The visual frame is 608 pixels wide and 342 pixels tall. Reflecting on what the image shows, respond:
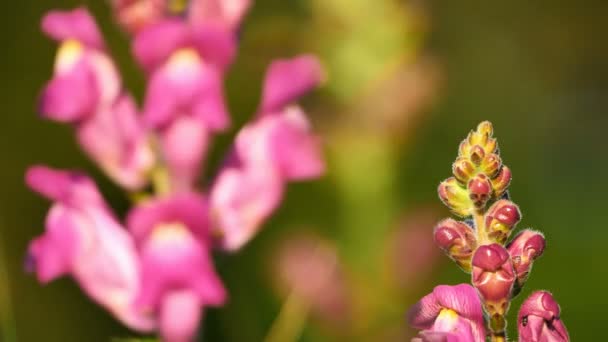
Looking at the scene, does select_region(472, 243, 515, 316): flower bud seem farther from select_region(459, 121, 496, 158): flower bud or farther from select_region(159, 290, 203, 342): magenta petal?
select_region(159, 290, 203, 342): magenta petal

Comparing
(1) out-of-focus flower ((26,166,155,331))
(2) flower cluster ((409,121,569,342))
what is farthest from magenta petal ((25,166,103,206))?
(2) flower cluster ((409,121,569,342))

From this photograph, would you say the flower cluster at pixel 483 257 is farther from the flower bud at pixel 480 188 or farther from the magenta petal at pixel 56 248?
the magenta petal at pixel 56 248

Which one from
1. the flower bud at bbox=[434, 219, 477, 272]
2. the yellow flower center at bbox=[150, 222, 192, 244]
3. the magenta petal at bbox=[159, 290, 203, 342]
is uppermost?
the flower bud at bbox=[434, 219, 477, 272]

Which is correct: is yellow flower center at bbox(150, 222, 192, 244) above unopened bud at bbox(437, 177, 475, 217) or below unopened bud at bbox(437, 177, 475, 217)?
below

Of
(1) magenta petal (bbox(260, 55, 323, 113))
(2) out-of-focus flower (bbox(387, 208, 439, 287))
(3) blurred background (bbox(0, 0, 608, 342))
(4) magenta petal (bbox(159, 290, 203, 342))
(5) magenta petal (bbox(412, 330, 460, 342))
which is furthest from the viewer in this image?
(2) out-of-focus flower (bbox(387, 208, 439, 287))

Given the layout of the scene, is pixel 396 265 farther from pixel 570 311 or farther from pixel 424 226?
pixel 570 311

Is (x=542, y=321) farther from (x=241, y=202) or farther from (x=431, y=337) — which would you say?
(x=241, y=202)

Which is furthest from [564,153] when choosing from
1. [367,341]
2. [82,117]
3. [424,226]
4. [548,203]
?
[82,117]
